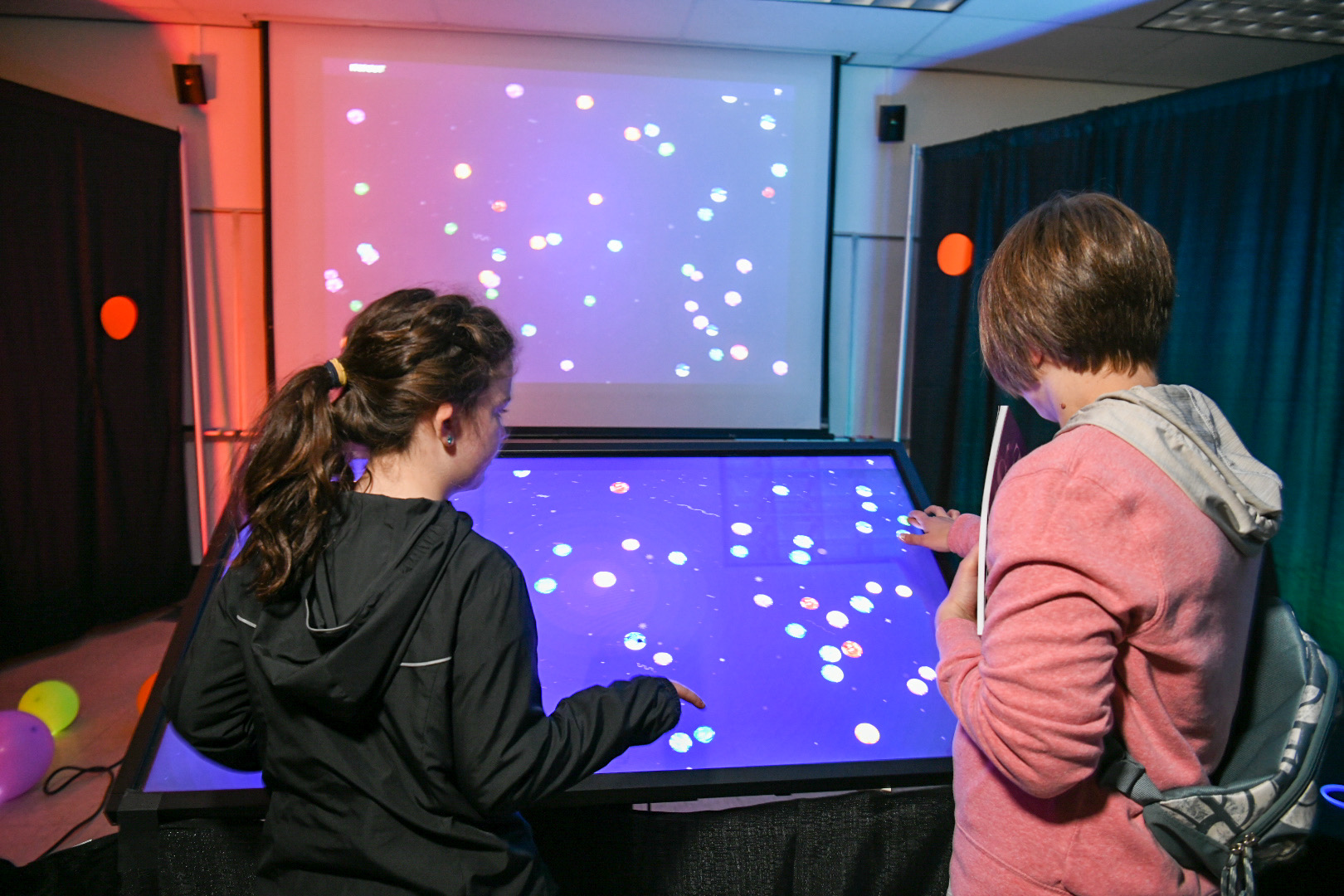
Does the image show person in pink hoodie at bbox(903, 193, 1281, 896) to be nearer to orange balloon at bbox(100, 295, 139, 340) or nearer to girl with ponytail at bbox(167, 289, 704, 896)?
girl with ponytail at bbox(167, 289, 704, 896)

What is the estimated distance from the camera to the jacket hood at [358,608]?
73cm

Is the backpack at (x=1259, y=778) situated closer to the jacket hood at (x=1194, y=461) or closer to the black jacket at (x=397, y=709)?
the jacket hood at (x=1194, y=461)

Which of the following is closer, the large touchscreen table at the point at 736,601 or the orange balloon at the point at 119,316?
the large touchscreen table at the point at 736,601

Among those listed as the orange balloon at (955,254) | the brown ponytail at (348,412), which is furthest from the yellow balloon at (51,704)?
the orange balloon at (955,254)

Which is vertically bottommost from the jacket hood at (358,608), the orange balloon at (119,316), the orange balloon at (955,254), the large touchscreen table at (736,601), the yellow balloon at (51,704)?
the yellow balloon at (51,704)

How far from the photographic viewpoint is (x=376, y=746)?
78 centimetres

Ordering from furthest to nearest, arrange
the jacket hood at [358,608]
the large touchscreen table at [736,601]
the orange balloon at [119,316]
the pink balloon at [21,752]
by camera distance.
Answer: the orange balloon at [119,316], the pink balloon at [21,752], the large touchscreen table at [736,601], the jacket hood at [358,608]

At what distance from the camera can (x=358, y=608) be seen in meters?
0.74

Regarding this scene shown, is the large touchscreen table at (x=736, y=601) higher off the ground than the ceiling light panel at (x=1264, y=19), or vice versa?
the ceiling light panel at (x=1264, y=19)

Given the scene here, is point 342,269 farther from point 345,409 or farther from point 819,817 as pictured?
point 819,817

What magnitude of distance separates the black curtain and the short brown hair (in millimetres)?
3188

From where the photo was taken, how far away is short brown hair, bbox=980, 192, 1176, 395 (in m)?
0.72

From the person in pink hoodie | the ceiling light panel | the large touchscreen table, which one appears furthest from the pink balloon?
the ceiling light panel

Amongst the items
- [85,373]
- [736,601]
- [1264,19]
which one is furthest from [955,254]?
[85,373]
